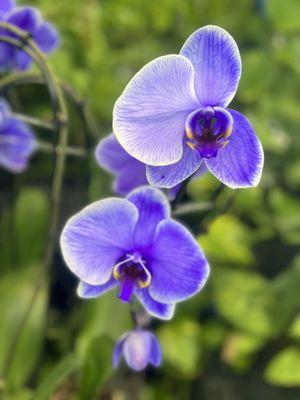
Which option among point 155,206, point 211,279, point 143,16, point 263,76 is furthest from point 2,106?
point 143,16

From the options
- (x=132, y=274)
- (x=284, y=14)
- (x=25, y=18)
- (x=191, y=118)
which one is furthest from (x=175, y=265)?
(x=284, y=14)

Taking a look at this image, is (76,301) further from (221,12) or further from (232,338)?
(221,12)

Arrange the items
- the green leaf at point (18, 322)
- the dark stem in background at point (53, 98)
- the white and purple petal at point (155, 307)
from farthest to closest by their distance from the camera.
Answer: the green leaf at point (18, 322) → the dark stem in background at point (53, 98) → the white and purple petal at point (155, 307)

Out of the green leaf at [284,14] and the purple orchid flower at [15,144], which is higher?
the green leaf at [284,14]

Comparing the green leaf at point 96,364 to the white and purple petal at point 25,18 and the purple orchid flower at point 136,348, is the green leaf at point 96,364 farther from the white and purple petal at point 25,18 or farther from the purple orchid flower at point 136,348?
the white and purple petal at point 25,18

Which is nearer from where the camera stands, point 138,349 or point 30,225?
point 138,349

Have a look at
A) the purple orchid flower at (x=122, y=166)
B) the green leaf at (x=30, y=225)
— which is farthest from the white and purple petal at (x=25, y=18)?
the green leaf at (x=30, y=225)

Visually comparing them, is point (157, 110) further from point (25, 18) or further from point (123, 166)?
point (25, 18)
